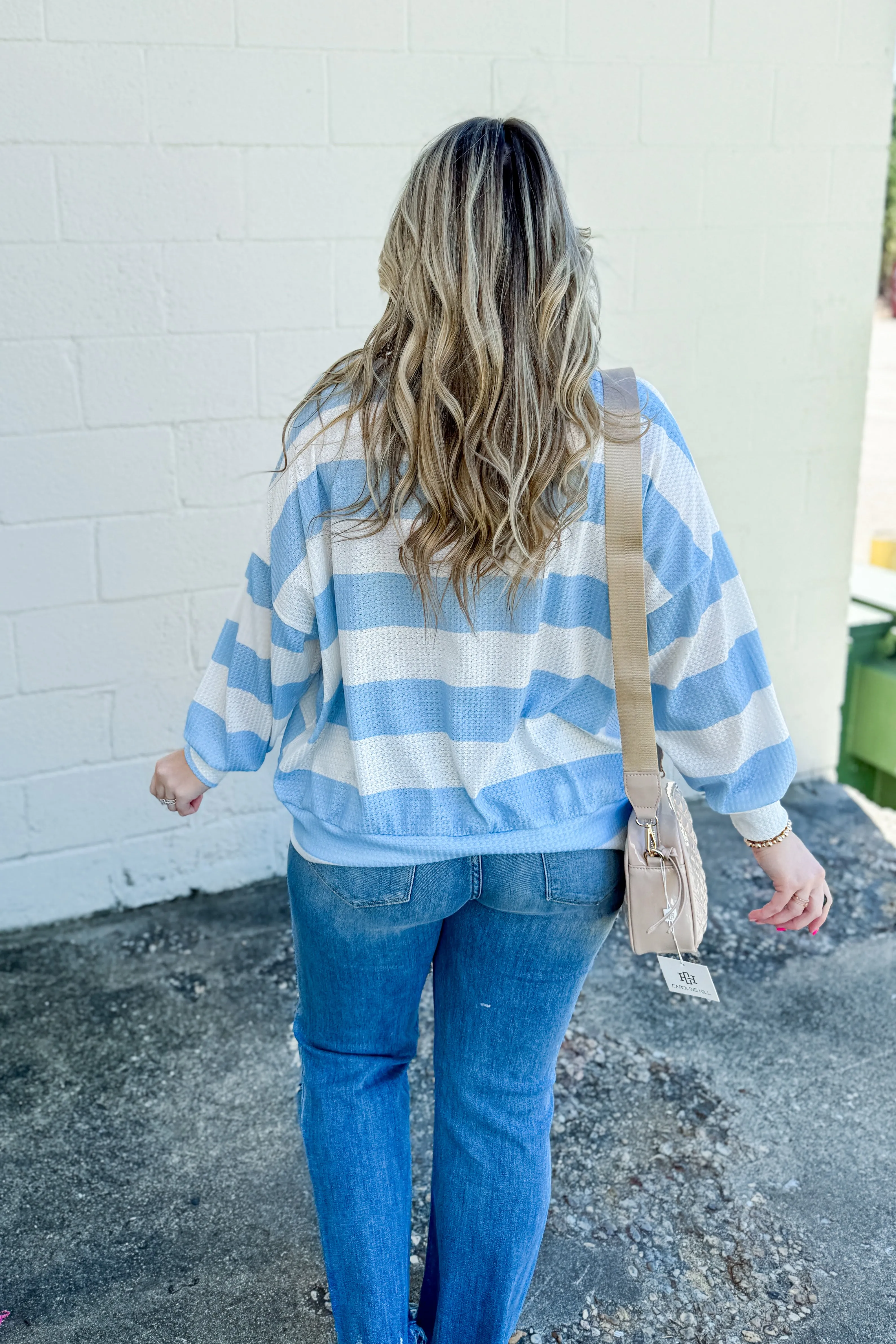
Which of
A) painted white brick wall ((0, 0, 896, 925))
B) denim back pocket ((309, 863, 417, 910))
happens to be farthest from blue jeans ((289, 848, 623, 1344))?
painted white brick wall ((0, 0, 896, 925))

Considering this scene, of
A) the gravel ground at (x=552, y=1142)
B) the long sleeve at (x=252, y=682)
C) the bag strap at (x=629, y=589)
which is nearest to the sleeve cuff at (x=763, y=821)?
the bag strap at (x=629, y=589)

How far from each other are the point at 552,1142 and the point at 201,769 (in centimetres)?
112

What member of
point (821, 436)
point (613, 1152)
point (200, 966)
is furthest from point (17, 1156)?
point (821, 436)

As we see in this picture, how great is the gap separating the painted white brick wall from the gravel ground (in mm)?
468

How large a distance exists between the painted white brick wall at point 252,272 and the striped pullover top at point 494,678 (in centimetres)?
141

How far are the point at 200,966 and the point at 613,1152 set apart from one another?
1.08 meters

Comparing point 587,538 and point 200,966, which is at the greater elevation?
point 587,538

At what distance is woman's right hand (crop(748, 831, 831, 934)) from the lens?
Result: 1444 mm

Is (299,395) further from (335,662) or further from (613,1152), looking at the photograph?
(613,1152)

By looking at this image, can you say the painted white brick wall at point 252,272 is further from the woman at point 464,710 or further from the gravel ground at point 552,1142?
the woman at point 464,710

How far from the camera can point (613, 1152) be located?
2166mm

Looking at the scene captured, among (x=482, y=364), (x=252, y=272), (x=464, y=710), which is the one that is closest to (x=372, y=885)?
(x=464, y=710)

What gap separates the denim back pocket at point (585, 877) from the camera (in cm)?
137

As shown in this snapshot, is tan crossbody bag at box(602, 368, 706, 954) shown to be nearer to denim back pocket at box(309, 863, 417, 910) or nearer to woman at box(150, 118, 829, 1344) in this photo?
woman at box(150, 118, 829, 1344)
